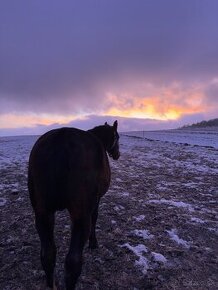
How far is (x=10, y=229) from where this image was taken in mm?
6699

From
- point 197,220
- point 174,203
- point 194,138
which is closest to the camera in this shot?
point 197,220

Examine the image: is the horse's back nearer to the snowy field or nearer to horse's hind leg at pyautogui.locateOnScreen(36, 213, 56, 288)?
horse's hind leg at pyautogui.locateOnScreen(36, 213, 56, 288)

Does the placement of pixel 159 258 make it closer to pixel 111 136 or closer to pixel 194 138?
pixel 111 136

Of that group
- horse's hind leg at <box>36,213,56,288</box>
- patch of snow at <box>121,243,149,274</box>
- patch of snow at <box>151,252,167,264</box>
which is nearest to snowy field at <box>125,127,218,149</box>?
patch of snow at <box>121,243,149,274</box>

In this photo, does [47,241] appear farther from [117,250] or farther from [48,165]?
[117,250]

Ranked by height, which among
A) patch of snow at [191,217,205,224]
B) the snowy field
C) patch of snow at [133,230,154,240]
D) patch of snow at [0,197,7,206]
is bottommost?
patch of snow at [191,217,205,224]

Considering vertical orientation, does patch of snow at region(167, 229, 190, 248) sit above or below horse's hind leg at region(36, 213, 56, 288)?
below

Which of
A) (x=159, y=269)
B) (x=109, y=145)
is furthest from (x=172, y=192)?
(x=159, y=269)

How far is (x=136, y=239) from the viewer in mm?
6309

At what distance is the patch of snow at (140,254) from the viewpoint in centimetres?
525

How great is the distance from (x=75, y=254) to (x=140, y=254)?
185 centimetres

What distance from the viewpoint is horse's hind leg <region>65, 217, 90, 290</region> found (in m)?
4.18

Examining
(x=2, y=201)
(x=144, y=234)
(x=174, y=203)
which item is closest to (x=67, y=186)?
(x=144, y=234)

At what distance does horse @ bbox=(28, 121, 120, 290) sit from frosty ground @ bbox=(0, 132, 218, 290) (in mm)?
752
